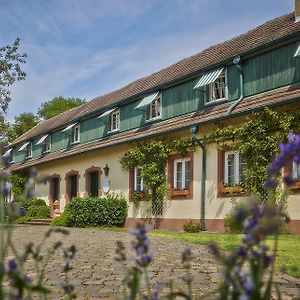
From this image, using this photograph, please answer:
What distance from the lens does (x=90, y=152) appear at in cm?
2341

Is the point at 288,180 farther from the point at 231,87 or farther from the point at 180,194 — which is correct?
the point at 180,194

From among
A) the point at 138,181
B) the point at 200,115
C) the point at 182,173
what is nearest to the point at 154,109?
the point at 138,181

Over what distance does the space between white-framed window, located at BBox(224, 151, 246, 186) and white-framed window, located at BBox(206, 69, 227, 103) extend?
2390 mm

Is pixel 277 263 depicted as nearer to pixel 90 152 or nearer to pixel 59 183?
pixel 90 152

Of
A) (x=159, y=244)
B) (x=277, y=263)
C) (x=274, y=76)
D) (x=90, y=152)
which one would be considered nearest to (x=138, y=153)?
(x=90, y=152)

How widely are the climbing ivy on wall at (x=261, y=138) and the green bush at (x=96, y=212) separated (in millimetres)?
6889

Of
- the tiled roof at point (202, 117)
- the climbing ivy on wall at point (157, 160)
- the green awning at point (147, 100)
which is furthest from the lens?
the green awning at point (147, 100)

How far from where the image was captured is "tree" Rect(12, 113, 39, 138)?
59.7 m

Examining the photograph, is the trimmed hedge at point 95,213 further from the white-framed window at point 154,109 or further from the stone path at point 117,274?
the stone path at point 117,274

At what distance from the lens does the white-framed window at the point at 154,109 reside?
20341mm

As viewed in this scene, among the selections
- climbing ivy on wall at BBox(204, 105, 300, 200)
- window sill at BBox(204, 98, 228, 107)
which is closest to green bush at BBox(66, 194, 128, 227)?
window sill at BBox(204, 98, 228, 107)

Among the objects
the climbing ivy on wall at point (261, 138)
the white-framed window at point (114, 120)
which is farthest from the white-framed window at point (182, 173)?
the white-framed window at point (114, 120)

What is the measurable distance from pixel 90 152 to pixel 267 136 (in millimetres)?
11244

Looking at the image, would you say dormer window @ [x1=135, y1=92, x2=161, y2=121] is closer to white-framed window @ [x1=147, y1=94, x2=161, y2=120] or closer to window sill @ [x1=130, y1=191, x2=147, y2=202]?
white-framed window @ [x1=147, y1=94, x2=161, y2=120]
